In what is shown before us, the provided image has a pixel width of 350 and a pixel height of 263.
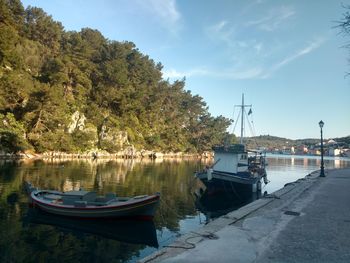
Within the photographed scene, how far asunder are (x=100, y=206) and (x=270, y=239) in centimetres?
973

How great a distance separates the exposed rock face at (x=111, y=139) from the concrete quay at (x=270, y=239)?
229 feet

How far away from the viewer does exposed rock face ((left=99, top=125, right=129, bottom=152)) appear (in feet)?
266

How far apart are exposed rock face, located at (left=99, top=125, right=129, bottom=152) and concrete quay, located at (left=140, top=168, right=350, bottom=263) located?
69948mm

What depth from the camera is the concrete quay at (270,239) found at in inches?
307

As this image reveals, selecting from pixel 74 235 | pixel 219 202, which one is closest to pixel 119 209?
pixel 74 235

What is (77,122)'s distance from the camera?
7525cm

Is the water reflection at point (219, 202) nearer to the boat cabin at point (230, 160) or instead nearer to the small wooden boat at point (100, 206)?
the boat cabin at point (230, 160)

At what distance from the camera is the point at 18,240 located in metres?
12.9

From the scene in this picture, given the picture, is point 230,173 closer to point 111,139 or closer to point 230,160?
point 230,160

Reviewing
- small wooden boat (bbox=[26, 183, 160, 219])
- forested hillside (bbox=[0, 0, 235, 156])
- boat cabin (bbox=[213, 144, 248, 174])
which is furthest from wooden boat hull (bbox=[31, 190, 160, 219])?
forested hillside (bbox=[0, 0, 235, 156])

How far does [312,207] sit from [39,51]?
8019 cm

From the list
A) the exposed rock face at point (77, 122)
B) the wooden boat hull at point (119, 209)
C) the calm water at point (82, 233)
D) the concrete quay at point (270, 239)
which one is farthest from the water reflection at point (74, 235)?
the exposed rock face at point (77, 122)

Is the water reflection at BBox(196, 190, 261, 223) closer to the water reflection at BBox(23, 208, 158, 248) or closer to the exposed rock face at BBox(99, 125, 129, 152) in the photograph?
the water reflection at BBox(23, 208, 158, 248)

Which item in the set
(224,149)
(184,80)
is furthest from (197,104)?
(224,149)
